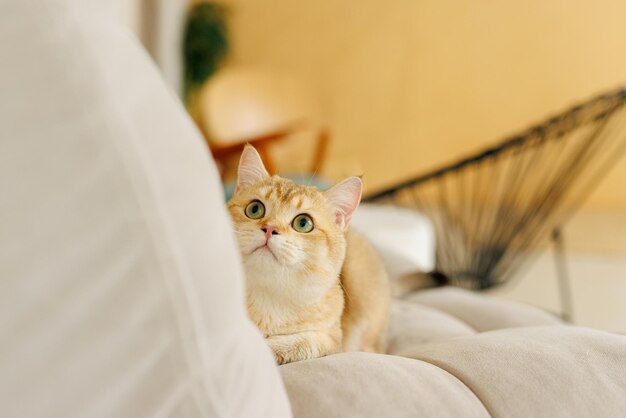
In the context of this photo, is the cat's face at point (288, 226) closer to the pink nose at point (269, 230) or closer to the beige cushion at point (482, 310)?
the pink nose at point (269, 230)

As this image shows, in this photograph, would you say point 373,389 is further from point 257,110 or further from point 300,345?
point 257,110

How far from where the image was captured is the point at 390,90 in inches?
218

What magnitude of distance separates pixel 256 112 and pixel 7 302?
4598 mm

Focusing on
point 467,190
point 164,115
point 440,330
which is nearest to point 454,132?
point 467,190

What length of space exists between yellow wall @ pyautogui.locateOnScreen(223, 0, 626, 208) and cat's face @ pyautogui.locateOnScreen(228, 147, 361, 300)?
4672 millimetres

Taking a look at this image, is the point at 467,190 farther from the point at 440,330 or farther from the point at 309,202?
the point at 309,202

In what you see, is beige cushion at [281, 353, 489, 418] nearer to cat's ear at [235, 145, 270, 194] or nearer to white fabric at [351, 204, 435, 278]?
cat's ear at [235, 145, 270, 194]

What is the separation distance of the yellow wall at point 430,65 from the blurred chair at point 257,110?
41 centimetres

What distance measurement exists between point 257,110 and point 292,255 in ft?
14.1

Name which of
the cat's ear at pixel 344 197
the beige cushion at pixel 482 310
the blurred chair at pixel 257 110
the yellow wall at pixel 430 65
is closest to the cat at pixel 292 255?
the cat's ear at pixel 344 197

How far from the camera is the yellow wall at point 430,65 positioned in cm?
511

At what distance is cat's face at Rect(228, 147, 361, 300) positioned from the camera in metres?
0.77

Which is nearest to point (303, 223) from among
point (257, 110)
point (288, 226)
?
point (288, 226)

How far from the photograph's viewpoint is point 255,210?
81 cm
